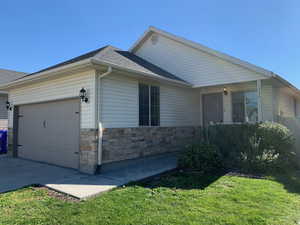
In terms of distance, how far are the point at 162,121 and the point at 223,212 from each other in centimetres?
518

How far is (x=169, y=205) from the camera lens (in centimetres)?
346

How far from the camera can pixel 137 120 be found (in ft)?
23.1

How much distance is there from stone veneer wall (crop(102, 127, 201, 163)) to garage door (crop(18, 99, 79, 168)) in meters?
1.11

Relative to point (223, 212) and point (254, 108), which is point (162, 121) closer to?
point (254, 108)

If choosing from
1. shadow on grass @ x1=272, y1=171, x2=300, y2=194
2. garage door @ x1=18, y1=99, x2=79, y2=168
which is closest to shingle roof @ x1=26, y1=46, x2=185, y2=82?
garage door @ x1=18, y1=99, x2=79, y2=168

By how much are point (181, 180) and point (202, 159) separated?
1.30 metres

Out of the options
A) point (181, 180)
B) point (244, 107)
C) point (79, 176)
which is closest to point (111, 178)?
point (79, 176)

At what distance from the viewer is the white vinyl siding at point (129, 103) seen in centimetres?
604

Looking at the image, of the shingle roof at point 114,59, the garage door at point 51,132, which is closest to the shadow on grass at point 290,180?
the shingle roof at point 114,59

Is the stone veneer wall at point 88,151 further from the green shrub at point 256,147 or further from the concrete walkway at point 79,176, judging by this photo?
the green shrub at point 256,147

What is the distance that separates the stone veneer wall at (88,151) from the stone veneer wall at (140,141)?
0.95ft

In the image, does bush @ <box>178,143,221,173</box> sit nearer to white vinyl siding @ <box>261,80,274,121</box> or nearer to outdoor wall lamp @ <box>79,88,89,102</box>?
outdoor wall lamp @ <box>79,88,89,102</box>

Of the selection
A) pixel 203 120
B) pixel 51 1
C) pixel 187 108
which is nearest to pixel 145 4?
pixel 51 1

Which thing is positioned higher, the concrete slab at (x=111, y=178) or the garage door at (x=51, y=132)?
the garage door at (x=51, y=132)
